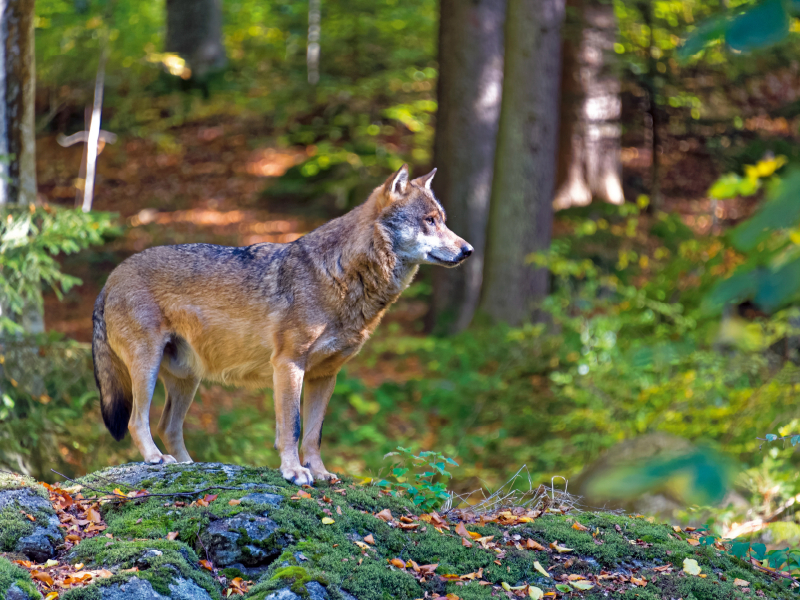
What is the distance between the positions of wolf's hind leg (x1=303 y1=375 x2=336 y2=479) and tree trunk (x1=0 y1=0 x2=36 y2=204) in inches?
157

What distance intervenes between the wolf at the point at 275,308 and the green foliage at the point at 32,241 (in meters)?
1.25

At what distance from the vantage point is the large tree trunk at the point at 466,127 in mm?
Answer: 13938

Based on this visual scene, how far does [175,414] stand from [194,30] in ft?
62.4

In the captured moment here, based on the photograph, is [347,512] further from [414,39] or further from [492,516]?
[414,39]

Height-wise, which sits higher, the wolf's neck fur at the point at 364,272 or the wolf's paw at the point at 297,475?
the wolf's neck fur at the point at 364,272

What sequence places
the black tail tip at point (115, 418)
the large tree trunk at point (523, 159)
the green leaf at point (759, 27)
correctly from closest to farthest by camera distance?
the green leaf at point (759, 27)
the black tail tip at point (115, 418)
the large tree trunk at point (523, 159)

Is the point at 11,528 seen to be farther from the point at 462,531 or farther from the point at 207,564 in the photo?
the point at 462,531

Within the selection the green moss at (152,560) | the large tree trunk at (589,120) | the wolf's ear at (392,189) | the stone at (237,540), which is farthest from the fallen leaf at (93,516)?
the large tree trunk at (589,120)

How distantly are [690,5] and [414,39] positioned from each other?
23.6 ft

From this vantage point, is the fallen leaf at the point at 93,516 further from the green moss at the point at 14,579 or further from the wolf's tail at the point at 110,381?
the wolf's tail at the point at 110,381

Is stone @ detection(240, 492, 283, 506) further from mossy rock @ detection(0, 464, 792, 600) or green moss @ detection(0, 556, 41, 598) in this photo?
green moss @ detection(0, 556, 41, 598)

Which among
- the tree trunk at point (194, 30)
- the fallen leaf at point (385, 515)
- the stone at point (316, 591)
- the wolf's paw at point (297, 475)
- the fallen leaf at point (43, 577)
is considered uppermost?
the tree trunk at point (194, 30)

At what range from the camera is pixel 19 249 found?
6.57m

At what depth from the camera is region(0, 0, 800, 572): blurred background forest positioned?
6449 mm
